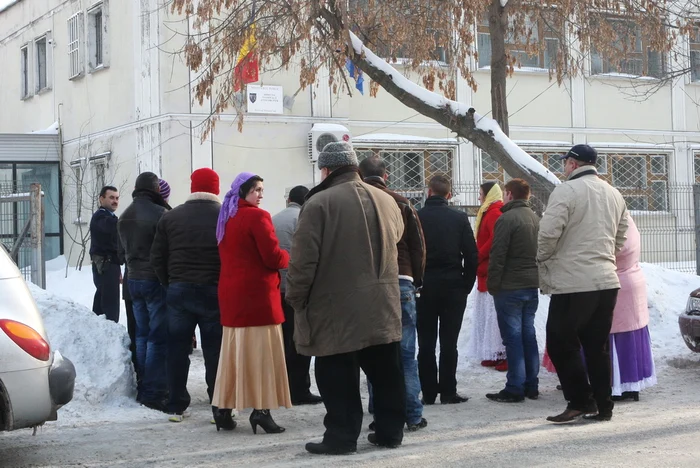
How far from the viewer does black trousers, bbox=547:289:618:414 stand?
7301 mm

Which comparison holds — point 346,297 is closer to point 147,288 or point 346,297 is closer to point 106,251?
point 147,288

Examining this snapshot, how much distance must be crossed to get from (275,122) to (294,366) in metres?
11.9

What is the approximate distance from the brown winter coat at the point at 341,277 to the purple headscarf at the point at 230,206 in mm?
1073

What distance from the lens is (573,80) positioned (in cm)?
2291

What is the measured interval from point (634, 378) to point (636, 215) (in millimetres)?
14515

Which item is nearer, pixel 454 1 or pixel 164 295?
pixel 164 295

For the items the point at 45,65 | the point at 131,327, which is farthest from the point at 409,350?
the point at 45,65

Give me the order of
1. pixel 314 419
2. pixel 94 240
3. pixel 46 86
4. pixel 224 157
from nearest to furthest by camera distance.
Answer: pixel 314 419
pixel 94 240
pixel 224 157
pixel 46 86

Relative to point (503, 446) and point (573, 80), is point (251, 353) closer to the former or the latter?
point (503, 446)

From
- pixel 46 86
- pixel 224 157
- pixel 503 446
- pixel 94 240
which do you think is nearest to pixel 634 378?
pixel 503 446

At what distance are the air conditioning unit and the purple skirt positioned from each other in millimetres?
12042

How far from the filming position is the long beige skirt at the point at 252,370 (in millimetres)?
7074

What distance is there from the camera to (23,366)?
5691 millimetres

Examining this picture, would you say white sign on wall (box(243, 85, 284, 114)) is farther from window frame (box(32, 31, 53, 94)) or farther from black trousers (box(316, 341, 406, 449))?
black trousers (box(316, 341, 406, 449))
